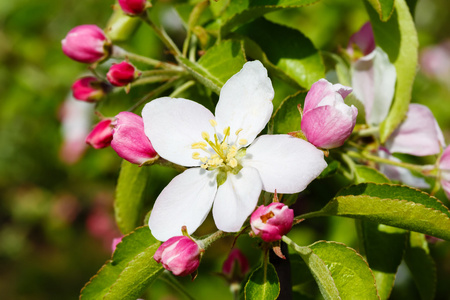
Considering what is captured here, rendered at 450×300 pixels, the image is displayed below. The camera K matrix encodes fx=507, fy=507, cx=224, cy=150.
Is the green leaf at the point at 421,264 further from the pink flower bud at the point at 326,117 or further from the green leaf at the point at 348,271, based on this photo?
the pink flower bud at the point at 326,117

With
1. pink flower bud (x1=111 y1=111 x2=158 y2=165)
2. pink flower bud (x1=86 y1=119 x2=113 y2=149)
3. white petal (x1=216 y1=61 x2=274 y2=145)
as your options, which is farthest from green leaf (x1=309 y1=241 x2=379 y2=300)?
pink flower bud (x1=86 y1=119 x2=113 y2=149)

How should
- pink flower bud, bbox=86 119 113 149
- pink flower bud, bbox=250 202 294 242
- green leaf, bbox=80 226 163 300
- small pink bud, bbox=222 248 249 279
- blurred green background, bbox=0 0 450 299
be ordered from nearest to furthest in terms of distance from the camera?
pink flower bud, bbox=250 202 294 242, green leaf, bbox=80 226 163 300, pink flower bud, bbox=86 119 113 149, small pink bud, bbox=222 248 249 279, blurred green background, bbox=0 0 450 299

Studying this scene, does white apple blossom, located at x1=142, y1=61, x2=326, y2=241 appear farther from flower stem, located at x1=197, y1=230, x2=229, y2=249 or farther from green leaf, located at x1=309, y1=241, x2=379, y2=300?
green leaf, located at x1=309, y1=241, x2=379, y2=300

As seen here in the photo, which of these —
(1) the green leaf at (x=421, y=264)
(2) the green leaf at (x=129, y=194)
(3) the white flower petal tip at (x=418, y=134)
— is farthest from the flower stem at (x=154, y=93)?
(1) the green leaf at (x=421, y=264)

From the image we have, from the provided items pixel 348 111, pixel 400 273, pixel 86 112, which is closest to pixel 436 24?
pixel 400 273

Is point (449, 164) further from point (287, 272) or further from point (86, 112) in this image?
point (86, 112)

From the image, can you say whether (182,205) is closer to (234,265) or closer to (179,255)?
(179,255)
